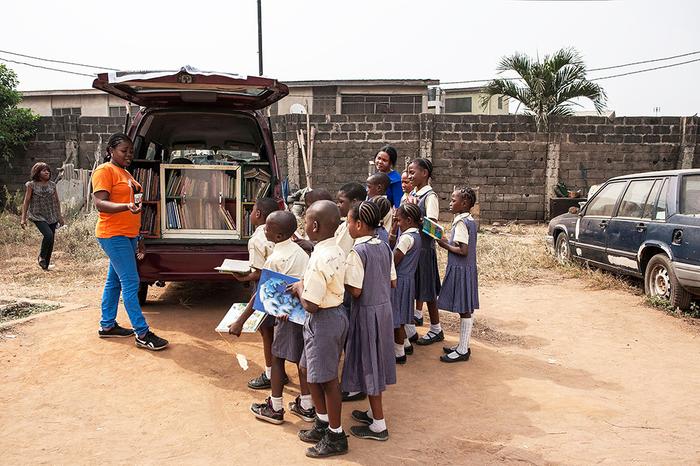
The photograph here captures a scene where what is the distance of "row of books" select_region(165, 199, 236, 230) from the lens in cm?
559

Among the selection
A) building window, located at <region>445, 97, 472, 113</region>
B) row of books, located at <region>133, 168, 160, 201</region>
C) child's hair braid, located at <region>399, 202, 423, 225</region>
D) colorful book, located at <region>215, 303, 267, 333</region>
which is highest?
building window, located at <region>445, 97, 472, 113</region>

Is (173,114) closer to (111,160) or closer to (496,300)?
(111,160)

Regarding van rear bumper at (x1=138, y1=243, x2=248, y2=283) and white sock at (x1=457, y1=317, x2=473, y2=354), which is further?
van rear bumper at (x1=138, y1=243, x2=248, y2=283)

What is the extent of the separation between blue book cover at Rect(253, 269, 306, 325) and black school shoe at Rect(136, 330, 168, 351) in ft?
5.83

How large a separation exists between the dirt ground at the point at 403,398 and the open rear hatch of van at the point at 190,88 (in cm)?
210

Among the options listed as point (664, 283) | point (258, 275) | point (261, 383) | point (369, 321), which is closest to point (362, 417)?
point (369, 321)

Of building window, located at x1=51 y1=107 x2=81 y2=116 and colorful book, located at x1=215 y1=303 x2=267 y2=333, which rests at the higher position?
building window, located at x1=51 y1=107 x2=81 y2=116

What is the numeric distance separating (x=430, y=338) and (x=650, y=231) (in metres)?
3.16

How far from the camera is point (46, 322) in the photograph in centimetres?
519

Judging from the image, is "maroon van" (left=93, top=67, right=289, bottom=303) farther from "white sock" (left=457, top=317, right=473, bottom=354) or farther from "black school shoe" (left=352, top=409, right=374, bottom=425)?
"black school shoe" (left=352, top=409, right=374, bottom=425)

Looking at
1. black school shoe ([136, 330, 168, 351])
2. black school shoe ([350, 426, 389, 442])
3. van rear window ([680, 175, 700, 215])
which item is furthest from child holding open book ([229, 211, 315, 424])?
van rear window ([680, 175, 700, 215])

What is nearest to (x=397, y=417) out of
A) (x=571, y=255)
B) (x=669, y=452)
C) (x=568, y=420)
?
(x=568, y=420)

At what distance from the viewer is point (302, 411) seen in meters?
3.43

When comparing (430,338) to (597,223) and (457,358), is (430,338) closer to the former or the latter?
(457,358)
